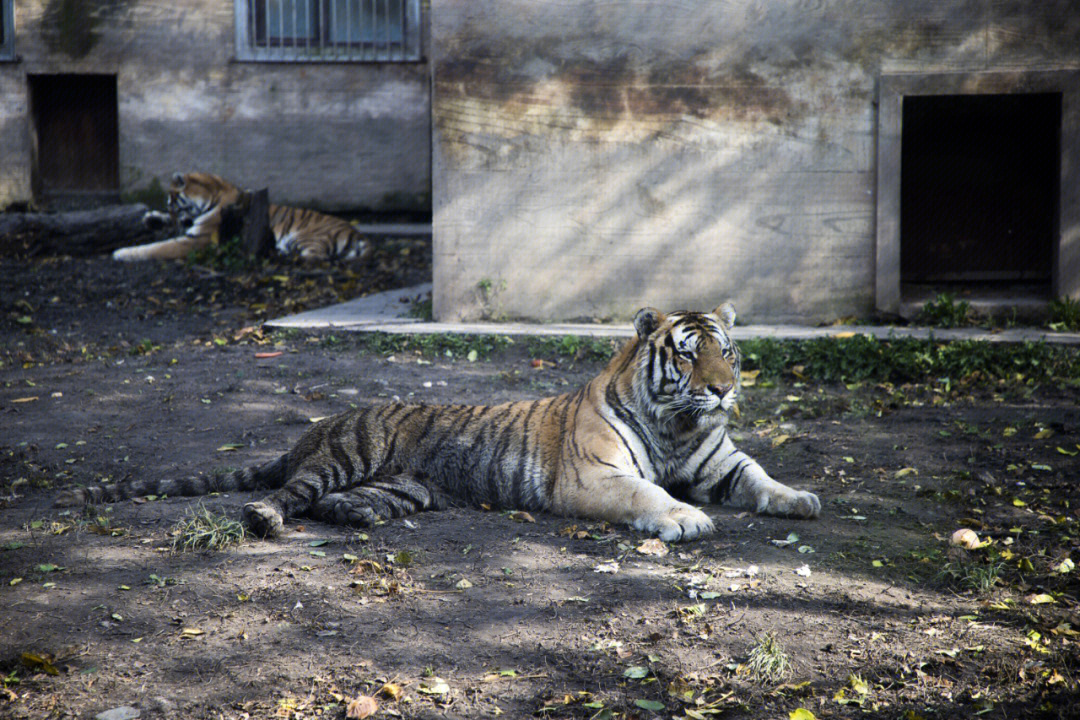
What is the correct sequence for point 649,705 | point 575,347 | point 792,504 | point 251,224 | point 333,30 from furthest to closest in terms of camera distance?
point 333,30 → point 251,224 → point 575,347 → point 792,504 → point 649,705

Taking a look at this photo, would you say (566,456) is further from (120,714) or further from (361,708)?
(120,714)

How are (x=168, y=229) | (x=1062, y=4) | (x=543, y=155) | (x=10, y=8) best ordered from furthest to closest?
(x=10, y=8) < (x=168, y=229) < (x=543, y=155) < (x=1062, y=4)

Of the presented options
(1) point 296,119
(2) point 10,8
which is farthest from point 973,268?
(2) point 10,8

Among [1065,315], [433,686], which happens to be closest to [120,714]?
[433,686]

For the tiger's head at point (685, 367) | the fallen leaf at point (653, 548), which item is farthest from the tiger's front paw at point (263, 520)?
the tiger's head at point (685, 367)

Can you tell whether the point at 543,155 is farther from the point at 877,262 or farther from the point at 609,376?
the point at 609,376

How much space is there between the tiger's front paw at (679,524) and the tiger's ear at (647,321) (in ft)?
2.77

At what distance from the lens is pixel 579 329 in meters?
7.88

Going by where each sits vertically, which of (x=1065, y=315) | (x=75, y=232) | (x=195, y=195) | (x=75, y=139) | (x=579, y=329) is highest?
(x=75, y=139)

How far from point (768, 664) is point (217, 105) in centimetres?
1134

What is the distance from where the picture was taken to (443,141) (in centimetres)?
792

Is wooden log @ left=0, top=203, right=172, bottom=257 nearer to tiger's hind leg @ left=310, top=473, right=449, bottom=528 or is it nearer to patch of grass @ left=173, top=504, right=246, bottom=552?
tiger's hind leg @ left=310, top=473, right=449, bottom=528

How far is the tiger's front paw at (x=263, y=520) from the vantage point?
158 inches

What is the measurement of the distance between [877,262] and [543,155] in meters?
2.62
